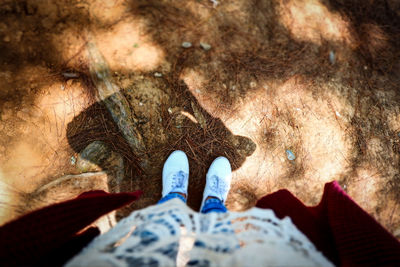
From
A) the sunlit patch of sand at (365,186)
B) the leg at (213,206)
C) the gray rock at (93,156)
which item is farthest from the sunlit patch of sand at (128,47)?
the sunlit patch of sand at (365,186)

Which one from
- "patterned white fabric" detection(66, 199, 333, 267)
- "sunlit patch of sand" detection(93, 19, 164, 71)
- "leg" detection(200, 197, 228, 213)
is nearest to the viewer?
"patterned white fabric" detection(66, 199, 333, 267)

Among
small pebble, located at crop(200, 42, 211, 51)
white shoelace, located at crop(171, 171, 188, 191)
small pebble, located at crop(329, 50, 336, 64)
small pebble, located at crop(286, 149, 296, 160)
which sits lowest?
white shoelace, located at crop(171, 171, 188, 191)

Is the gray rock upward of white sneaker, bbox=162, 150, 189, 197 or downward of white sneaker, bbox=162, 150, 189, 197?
upward

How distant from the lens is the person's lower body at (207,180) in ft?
5.57

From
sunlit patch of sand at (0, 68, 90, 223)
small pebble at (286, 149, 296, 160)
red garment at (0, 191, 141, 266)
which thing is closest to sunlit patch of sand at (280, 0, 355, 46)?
small pebble at (286, 149, 296, 160)

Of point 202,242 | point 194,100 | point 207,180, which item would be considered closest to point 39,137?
point 194,100

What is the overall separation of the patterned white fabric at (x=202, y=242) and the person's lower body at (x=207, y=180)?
0.63m

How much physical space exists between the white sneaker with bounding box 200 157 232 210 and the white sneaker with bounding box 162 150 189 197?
0.21m

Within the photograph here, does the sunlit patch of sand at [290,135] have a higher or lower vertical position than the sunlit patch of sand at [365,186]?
higher

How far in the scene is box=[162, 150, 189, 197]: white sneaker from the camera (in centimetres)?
173

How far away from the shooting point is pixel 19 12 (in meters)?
1.75

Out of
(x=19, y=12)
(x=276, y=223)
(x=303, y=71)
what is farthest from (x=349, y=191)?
(x=19, y=12)

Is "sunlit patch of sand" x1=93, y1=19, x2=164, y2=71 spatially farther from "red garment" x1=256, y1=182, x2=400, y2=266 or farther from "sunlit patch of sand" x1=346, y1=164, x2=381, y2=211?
"sunlit patch of sand" x1=346, y1=164, x2=381, y2=211

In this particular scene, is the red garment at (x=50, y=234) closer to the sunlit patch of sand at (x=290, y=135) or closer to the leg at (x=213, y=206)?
the leg at (x=213, y=206)
